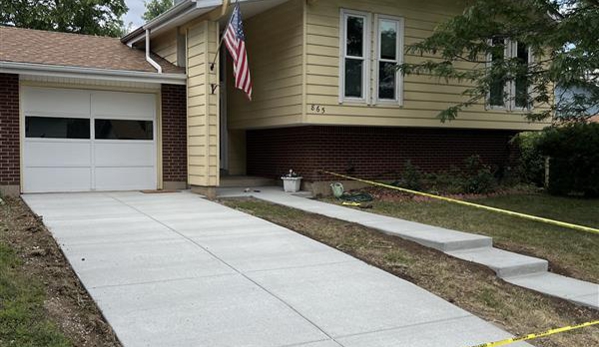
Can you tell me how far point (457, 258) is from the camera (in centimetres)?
715

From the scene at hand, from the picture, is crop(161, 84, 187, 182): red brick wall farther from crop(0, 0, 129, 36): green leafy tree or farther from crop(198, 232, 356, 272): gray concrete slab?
crop(0, 0, 129, 36): green leafy tree

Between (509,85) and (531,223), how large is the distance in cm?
591

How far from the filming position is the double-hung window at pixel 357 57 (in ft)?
42.0

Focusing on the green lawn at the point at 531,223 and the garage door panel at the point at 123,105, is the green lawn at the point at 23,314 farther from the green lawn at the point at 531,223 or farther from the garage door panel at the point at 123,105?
the garage door panel at the point at 123,105

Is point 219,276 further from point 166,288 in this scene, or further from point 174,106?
point 174,106

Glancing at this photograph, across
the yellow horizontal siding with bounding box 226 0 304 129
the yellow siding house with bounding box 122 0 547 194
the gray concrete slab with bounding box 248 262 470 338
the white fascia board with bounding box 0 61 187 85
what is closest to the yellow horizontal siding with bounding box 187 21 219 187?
the yellow siding house with bounding box 122 0 547 194

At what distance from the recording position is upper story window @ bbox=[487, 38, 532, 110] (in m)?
11.8

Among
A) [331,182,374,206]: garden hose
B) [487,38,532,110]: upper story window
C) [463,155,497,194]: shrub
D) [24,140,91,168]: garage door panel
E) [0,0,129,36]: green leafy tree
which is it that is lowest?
[331,182,374,206]: garden hose

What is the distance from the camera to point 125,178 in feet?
43.8

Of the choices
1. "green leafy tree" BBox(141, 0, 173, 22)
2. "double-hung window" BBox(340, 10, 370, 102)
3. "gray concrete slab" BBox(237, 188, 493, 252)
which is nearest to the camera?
"gray concrete slab" BBox(237, 188, 493, 252)

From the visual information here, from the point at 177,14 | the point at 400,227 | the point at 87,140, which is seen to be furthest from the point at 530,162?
the point at 87,140

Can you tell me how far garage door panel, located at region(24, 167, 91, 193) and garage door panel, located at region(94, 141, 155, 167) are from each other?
0.46 metres

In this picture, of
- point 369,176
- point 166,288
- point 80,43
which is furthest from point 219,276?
point 80,43

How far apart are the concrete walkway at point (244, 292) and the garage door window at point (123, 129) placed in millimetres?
4734
